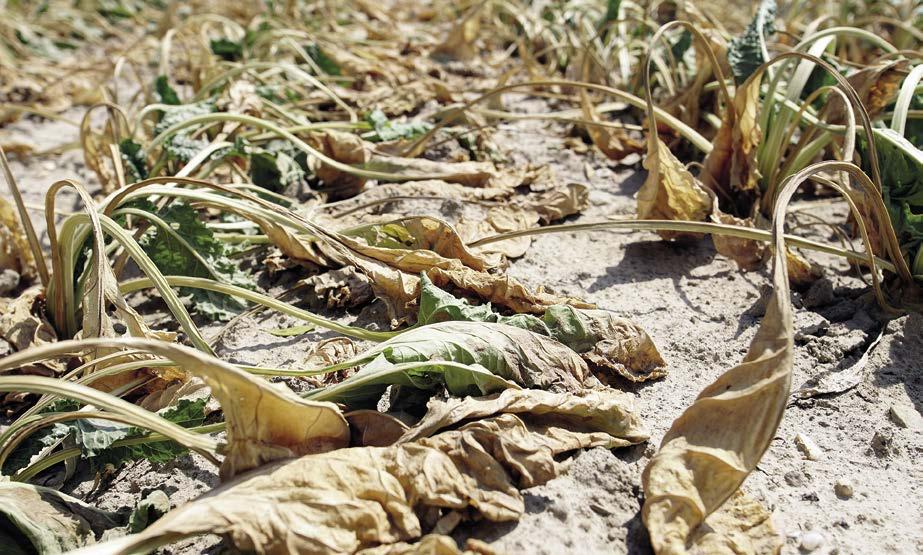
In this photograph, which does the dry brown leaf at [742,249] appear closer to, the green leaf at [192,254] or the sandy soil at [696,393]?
the sandy soil at [696,393]

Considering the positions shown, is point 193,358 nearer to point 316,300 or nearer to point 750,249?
point 316,300

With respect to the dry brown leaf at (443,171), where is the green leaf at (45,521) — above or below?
below

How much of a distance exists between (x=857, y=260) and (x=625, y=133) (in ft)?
3.39

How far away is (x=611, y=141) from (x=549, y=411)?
137 centimetres

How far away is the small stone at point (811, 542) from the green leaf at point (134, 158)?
5.96 ft

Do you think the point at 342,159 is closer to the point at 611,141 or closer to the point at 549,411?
the point at 611,141

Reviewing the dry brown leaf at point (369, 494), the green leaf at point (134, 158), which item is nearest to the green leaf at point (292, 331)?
the dry brown leaf at point (369, 494)

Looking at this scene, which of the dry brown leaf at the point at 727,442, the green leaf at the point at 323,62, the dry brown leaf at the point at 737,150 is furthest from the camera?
the green leaf at the point at 323,62

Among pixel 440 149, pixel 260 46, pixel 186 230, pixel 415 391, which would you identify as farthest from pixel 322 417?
pixel 260 46

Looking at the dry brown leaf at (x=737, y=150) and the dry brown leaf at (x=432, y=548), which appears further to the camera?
the dry brown leaf at (x=737, y=150)

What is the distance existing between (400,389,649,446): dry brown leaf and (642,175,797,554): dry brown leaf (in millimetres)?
139

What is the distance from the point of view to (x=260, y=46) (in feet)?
10.5

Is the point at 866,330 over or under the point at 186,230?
under

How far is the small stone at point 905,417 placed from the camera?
51.1 inches
